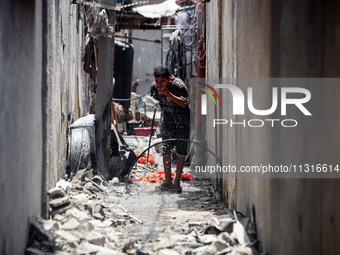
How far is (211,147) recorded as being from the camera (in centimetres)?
1026

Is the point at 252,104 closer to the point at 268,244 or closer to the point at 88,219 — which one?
the point at 268,244

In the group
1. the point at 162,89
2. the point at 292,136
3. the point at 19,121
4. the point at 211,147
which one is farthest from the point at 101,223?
the point at 211,147

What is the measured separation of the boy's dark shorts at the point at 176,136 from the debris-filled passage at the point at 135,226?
0.88m

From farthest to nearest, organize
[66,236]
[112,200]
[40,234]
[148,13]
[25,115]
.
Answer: [148,13]
[112,200]
[66,236]
[40,234]
[25,115]

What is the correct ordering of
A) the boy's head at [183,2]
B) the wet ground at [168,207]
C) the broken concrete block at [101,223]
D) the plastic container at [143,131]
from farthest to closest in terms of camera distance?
the boy's head at [183,2] < the plastic container at [143,131] < the wet ground at [168,207] < the broken concrete block at [101,223]

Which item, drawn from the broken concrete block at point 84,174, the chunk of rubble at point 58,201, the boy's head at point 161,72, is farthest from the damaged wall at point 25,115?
the boy's head at point 161,72

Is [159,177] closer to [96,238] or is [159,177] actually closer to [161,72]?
[161,72]

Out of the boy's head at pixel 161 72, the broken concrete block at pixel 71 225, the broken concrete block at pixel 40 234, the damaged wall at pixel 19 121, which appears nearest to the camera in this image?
the damaged wall at pixel 19 121

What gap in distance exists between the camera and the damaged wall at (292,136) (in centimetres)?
367

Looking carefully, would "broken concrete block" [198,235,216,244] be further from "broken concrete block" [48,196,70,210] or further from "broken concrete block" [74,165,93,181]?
"broken concrete block" [74,165,93,181]

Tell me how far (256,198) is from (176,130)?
4.27m

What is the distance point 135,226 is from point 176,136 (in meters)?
2.89

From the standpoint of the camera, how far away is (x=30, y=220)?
5242 mm

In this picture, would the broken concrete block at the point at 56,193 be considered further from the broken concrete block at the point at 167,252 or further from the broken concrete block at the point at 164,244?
the broken concrete block at the point at 167,252
